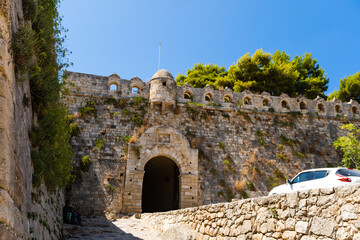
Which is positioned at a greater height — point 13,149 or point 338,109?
point 338,109

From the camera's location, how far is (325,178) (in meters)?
8.53

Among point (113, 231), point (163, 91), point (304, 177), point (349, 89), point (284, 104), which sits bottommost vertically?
point (113, 231)

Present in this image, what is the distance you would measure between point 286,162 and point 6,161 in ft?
50.6

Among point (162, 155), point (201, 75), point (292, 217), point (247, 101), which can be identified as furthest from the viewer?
point (201, 75)

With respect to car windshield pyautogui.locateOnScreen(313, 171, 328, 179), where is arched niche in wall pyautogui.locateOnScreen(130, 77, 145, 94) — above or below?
above

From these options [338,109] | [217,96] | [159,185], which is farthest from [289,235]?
[338,109]

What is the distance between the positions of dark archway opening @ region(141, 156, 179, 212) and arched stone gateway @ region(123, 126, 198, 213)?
2.06 meters

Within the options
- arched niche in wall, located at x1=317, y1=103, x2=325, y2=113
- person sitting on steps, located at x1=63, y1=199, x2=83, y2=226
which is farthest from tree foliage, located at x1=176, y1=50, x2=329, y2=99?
person sitting on steps, located at x1=63, y1=199, x2=83, y2=226

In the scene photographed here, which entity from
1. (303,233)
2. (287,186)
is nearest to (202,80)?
(287,186)

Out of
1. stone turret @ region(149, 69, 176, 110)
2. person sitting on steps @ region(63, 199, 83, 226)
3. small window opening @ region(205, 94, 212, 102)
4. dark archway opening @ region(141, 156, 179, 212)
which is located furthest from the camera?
dark archway opening @ region(141, 156, 179, 212)

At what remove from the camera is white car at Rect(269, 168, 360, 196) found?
812 centimetres

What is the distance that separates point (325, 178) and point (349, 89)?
23.4 m

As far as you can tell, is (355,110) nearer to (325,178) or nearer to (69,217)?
(325,178)

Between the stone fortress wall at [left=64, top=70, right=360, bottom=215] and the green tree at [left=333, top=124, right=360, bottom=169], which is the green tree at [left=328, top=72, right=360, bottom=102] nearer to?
the stone fortress wall at [left=64, top=70, right=360, bottom=215]
